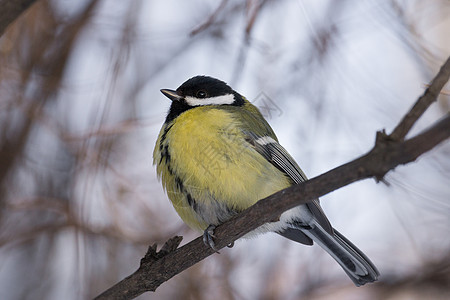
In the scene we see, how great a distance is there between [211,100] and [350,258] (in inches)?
48.8

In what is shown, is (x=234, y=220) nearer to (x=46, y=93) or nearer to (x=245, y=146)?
(x=245, y=146)

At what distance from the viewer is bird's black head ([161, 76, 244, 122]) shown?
2.96 metres

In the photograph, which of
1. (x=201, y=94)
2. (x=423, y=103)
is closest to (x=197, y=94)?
(x=201, y=94)

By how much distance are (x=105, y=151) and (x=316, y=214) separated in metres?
1.50

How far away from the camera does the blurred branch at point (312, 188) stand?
4.40 feet

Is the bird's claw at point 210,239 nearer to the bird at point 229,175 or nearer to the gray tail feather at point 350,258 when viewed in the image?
the bird at point 229,175

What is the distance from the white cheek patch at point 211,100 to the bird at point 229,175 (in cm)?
16

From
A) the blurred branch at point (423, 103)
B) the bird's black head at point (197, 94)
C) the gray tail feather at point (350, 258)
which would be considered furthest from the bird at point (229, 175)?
the blurred branch at point (423, 103)

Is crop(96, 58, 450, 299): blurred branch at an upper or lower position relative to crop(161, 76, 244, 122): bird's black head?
lower

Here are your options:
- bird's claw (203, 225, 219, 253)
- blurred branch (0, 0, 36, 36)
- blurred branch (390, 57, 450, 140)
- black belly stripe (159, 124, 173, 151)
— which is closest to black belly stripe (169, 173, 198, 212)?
black belly stripe (159, 124, 173, 151)

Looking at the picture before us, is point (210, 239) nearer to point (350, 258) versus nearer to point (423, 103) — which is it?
point (350, 258)

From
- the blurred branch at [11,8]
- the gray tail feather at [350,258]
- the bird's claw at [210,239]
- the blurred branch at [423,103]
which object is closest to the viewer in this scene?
the blurred branch at [423,103]

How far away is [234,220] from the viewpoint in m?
2.06

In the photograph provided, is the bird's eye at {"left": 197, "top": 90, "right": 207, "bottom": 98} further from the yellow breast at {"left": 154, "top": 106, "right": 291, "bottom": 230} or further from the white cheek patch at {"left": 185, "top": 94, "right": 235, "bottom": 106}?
the yellow breast at {"left": 154, "top": 106, "right": 291, "bottom": 230}
